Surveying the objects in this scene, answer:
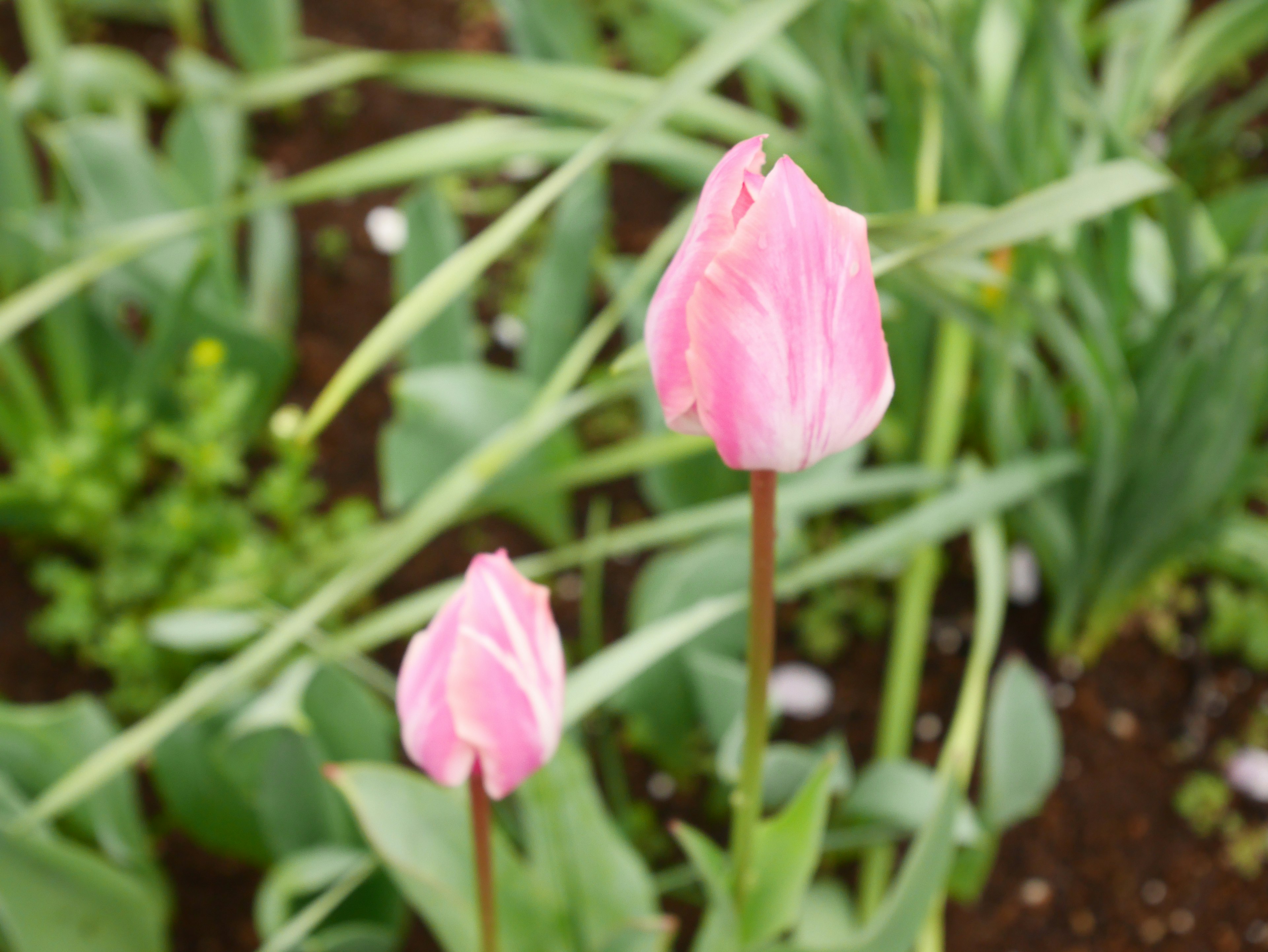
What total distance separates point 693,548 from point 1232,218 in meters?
0.69

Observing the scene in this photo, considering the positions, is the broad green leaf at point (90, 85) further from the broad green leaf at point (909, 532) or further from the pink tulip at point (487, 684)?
the pink tulip at point (487, 684)

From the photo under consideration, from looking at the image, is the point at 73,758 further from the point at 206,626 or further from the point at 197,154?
the point at 197,154

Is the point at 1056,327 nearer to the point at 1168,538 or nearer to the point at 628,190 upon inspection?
the point at 1168,538

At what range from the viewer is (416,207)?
1116mm

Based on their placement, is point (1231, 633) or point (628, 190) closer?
point (1231, 633)

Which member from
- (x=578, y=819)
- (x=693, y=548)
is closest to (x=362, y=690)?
(x=578, y=819)

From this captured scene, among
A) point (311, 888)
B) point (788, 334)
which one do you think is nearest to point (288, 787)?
point (311, 888)

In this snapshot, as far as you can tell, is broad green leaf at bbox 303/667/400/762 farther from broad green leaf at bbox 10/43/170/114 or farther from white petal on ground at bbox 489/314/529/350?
broad green leaf at bbox 10/43/170/114

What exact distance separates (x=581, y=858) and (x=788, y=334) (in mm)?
514

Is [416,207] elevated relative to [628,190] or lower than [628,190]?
elevated

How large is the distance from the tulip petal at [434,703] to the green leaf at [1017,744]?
1.71 ft

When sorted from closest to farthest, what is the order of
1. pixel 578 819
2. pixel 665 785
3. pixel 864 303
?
pixel 864 303, pixel 578 819, pixel 665 785

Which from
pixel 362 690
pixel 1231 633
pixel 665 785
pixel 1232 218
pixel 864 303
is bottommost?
pixel 1231 633

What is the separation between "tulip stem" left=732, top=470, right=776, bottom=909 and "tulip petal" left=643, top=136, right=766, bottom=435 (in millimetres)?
42
